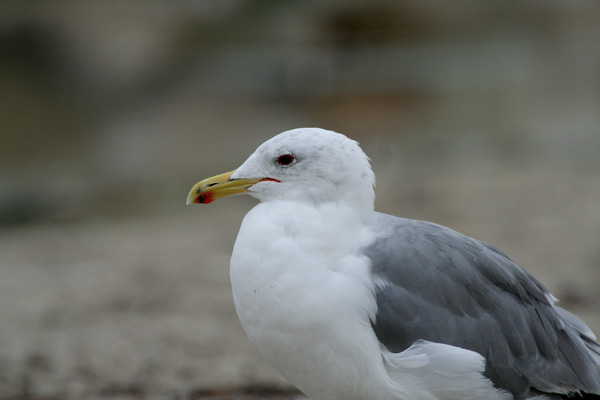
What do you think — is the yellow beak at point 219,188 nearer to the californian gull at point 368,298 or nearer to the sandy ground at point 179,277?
the californian gull at point 368,298

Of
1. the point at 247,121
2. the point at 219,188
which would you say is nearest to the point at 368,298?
the point at 219,188

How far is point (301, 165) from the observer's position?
234 cm

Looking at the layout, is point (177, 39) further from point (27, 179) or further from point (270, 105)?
point (27, 179)

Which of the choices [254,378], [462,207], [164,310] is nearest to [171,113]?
[462,207]

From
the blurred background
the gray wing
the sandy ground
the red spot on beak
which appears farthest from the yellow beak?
the blurred background

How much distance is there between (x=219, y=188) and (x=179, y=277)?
2.79 metres

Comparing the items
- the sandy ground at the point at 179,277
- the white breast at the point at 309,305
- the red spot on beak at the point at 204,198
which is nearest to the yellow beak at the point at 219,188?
the red spot on beak at the point at 204,198

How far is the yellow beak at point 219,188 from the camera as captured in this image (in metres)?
2.41

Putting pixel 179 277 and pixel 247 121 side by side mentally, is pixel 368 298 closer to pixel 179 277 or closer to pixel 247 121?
pixel 179 277

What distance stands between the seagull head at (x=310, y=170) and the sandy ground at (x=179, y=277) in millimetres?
1325

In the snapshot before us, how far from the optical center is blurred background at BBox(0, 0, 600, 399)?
5.54 meters

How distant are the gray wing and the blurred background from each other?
232 cm

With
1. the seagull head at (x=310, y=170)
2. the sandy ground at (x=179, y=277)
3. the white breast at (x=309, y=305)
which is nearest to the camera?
the white breast at (x=309, y=305)

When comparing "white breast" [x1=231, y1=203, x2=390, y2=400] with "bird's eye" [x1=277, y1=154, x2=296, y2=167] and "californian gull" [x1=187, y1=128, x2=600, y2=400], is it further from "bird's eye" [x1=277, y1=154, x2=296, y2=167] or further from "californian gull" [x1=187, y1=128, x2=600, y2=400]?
"bird's eye" [x1=277, y1=154, x2=296, y2=167]
